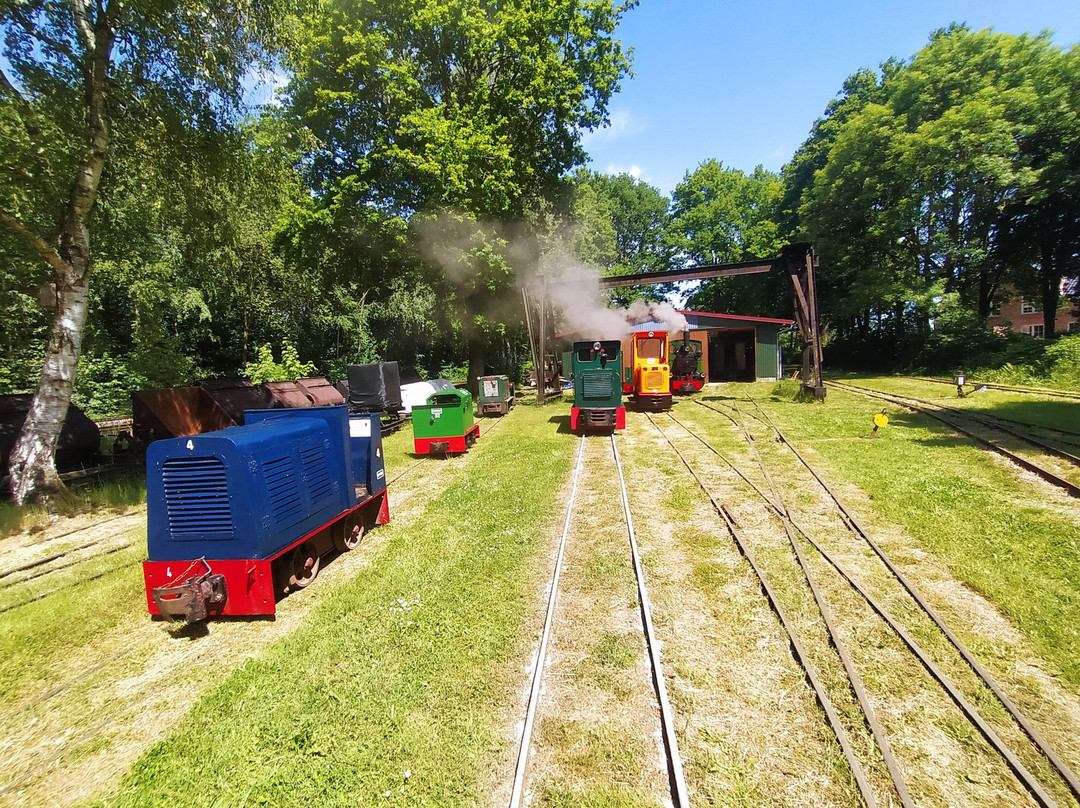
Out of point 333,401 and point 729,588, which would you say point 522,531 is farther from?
point 333,401

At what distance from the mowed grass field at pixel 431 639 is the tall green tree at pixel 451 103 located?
15.3 metres

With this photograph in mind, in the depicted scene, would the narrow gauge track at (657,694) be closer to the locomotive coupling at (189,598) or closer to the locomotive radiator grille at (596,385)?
the locomotive coupling at (189,598)

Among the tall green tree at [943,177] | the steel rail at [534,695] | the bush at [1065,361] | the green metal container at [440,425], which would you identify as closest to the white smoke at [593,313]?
the tall green tree at [943,177]

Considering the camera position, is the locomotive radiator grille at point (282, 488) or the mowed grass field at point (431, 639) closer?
the mowed grass field at point (431, 639)

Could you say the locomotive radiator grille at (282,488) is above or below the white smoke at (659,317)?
below

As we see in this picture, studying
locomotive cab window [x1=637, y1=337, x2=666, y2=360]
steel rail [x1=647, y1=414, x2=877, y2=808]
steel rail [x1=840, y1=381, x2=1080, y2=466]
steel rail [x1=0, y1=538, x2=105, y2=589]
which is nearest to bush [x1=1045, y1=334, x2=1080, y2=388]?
steel rail [x1=840, y1=381, x2=1080, y2=466]

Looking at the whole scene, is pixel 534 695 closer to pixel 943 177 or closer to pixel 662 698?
pixel 662 698

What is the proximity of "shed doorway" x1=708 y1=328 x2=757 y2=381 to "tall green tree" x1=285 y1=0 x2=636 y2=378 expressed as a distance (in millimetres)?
16950

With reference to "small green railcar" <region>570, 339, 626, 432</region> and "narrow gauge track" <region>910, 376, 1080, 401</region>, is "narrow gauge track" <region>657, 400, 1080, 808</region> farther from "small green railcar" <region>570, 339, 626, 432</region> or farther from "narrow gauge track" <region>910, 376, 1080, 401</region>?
"narrow gauge track" <region>910, 376, 1080, 401</region>

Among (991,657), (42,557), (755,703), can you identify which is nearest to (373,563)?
(755,703)

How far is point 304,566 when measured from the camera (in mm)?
6211

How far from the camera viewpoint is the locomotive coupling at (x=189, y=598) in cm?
471

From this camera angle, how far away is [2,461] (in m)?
11.4

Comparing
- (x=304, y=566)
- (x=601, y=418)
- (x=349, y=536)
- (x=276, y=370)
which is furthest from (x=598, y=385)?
(x=276, y=370)
